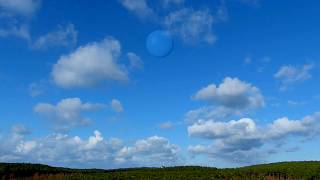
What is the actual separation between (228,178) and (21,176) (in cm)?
1929

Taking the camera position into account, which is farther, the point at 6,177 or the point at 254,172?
the point at 254,172

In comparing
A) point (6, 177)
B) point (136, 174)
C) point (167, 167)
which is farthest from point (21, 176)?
point (167, 167)

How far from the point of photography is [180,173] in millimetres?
46531

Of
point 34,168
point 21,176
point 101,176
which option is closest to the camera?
point 101,176

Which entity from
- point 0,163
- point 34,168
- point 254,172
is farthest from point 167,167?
point 0,163

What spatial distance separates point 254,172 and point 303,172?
15.9ft

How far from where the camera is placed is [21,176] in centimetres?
4781

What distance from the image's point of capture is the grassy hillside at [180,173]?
4453 cm

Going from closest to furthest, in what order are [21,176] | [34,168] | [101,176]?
1. [101,176]
2. [21,176]
3. [34,168]

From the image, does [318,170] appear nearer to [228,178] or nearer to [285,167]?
[285,167]

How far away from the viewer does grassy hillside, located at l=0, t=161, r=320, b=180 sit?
44.5 meters

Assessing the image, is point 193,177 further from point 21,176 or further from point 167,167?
point 21,176

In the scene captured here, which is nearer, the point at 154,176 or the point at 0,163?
the point at 154,176

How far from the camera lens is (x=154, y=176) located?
44.4 m
